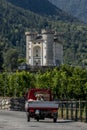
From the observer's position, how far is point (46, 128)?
24141mm

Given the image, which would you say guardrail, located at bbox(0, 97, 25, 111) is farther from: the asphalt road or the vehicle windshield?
the asphalt road

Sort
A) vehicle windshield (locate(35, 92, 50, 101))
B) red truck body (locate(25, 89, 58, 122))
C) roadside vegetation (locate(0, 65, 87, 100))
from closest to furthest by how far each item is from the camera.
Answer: red truck body (locate(25, 89, 58, 122))
vehicle windshield (locate(35, 92, 50, 101))
roadside vegetation (locate(0, 65, 87, 100))

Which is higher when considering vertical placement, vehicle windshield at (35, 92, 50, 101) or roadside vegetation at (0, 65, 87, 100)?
vehicle windshield at (35, 92, 50, 101)

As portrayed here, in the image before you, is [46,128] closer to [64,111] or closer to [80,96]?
[64,111]

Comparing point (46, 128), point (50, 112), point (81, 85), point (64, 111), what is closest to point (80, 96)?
point (81, 85)

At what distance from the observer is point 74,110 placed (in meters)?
Result: 33.2

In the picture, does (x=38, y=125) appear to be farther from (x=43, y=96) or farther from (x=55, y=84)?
(x=55, y=84)

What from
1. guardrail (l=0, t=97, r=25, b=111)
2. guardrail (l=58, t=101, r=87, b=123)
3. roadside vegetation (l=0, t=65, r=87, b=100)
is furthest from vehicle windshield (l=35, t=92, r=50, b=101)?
roadside vegetation (l=0, t=65, r=87, b=100)

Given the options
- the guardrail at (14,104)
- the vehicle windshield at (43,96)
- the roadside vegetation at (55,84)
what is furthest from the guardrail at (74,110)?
the roadside vegetation at (55,84)

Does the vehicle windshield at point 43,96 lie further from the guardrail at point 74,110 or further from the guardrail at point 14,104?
the guardrail at point 14,104

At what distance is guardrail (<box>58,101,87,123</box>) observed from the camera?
31188 mm

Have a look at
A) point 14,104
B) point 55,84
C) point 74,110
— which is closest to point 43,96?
point 74,110

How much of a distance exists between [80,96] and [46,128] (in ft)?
178

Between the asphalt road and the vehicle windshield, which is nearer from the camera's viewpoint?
the asphalt road
